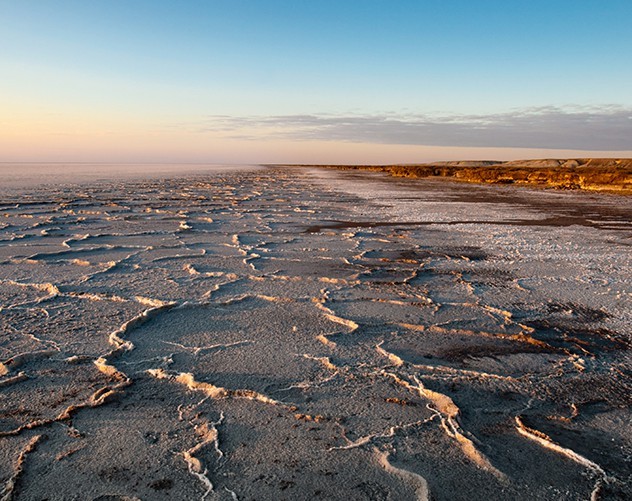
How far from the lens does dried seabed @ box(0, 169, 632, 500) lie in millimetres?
1792

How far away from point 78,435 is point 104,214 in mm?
8377

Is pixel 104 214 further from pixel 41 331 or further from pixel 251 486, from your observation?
pixel 251 486

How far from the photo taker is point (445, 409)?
2254 millimetres

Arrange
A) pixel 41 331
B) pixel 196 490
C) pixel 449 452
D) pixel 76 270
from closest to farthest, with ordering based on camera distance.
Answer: pixel 196 490 → pixel 449 452 → pixel 41 331 → pixel 76 270

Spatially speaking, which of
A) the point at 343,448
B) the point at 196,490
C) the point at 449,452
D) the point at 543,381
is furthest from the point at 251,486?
the point at 543,381

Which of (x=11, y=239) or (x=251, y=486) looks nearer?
(x=251, y=486)

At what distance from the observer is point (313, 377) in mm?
2568

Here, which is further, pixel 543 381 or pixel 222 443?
pixel 543 381

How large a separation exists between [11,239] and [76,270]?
7.67 ft

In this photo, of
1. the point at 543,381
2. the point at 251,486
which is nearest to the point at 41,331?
the point at 251,486

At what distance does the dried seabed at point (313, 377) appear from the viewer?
179 cm

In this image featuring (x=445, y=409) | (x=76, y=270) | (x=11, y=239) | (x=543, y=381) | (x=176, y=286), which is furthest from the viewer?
(x=11, y=239)

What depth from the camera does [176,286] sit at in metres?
4.27

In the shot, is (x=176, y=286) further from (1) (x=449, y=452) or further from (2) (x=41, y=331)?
(1) (x=449, y=452)
